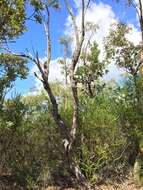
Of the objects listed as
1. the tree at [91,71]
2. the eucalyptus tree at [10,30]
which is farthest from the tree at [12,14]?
the tree at [91,71]

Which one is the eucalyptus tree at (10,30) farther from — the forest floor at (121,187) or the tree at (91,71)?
the tree at (91,71)

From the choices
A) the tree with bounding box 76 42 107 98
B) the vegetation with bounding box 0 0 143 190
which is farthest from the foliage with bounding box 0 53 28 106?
the tree with bounding box 76 42 107 98

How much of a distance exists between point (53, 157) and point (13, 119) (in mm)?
2486

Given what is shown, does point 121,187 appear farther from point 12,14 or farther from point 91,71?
point 91,71

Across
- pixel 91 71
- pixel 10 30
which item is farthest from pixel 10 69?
pixel 91 71

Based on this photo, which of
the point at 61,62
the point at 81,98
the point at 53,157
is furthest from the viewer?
the point at 61,62

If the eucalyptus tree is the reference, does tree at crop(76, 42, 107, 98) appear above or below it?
above

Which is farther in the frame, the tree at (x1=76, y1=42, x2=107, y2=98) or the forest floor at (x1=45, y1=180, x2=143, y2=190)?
the tree at (x1=76, y1=42, x2=107, y2=98)

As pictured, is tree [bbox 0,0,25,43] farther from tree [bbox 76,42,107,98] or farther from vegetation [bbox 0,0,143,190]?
tree [bbox 76,42,107,98]

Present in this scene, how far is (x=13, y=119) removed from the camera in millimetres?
18172

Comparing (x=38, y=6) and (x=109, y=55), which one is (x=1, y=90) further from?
(x=109, y=55)

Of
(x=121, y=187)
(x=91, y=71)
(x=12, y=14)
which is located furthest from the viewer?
(x=91, y=71)

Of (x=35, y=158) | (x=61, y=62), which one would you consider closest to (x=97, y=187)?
(x=35, y=158)

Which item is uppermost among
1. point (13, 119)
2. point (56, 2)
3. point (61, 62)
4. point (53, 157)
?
point (61, 62)
